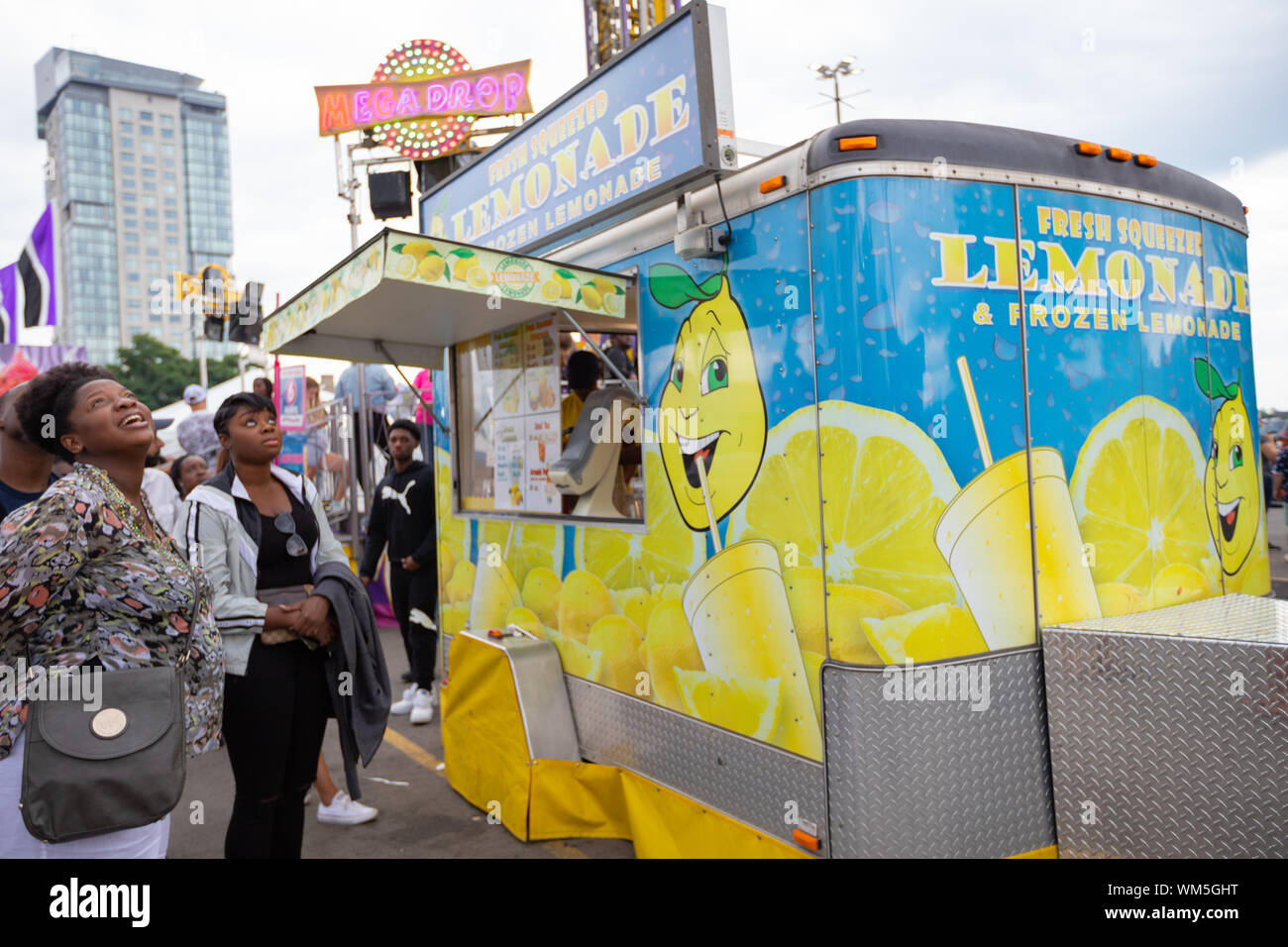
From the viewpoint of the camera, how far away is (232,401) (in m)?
3.27

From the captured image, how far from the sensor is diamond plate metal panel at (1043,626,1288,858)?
258cm

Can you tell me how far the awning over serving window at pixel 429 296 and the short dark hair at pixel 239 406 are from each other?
0.60 m

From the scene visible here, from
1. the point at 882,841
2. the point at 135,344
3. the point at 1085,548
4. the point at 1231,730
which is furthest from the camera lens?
the point at 135,344

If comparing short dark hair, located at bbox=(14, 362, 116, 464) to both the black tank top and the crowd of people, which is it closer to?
the crowd of people

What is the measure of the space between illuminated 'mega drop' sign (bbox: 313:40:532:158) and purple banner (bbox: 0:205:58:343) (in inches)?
140

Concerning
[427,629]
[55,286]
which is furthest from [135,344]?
[427,629]

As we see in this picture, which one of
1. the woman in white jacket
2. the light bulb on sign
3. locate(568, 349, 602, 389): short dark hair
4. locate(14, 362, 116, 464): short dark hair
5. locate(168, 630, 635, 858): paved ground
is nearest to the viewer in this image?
locate(14, 362, 116, 464): short dark hair

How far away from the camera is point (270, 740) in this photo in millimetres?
3051

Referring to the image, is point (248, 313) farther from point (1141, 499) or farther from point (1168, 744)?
point (1168, 744)

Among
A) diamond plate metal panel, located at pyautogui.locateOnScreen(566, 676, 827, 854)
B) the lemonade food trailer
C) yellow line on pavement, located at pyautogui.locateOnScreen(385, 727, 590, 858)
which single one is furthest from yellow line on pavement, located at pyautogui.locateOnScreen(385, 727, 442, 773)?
diamond plate metal panel, located at pyautogui.locateOnScreen(566, 676, 827, 854)

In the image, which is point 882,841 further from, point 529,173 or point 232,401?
point 529,173

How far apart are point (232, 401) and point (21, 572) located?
1.39m

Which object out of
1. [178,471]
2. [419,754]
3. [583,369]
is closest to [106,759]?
[583,369]

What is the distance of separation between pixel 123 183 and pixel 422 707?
400ft
